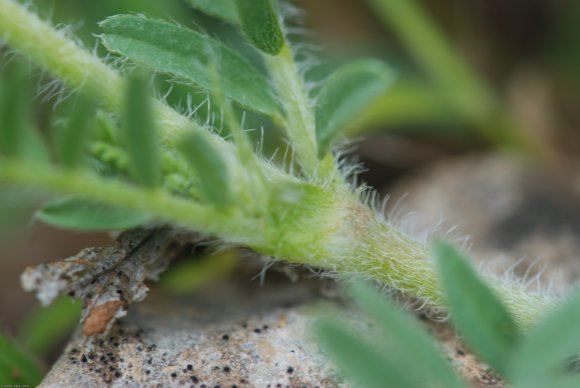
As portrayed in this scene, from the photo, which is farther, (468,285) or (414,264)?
(414,264)

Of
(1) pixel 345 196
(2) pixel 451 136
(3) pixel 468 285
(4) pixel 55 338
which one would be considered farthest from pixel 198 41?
(2) pixel 451 136

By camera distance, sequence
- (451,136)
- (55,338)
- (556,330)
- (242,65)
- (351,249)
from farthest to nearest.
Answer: (451,136)
(55,338)
(242,65)
(351,249)
(556,330)

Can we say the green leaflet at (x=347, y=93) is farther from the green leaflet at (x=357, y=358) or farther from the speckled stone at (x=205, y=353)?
the green leaflet at (x=357, y=358)

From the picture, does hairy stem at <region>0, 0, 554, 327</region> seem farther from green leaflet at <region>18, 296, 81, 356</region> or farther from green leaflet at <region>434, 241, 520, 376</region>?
green leaflet at <region>18, 296, 81, 356</region>

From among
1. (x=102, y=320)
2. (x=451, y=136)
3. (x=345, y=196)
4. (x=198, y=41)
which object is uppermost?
(x=198, y=41)

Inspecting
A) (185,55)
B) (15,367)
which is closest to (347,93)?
(185,55)

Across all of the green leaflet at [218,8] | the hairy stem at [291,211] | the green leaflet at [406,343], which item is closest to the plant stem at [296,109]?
the hairy stem at [291,211]

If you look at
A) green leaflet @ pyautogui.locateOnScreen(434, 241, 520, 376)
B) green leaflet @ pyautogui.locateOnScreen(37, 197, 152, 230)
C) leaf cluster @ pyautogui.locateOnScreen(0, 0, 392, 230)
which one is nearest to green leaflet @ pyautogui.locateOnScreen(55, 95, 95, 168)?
leaf cluster @ pyautogui.locateOnScreen(0, 0, 392, 230)

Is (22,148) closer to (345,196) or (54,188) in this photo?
(54,188)
